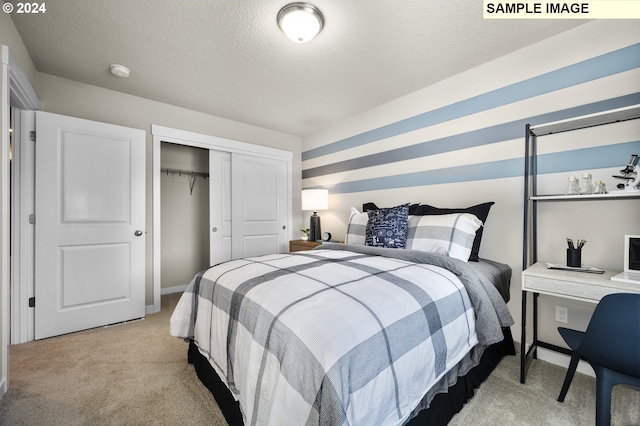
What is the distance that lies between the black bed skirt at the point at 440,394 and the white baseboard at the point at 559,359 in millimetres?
319

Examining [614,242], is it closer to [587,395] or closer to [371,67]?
[587,395]

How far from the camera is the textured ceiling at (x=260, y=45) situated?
5.65 ft

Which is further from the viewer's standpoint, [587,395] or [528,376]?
[528,376]

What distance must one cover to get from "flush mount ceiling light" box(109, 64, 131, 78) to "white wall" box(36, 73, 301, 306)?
0.45m

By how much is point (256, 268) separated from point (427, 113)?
7.41 feet

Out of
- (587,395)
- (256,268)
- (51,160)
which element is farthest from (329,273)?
(51,160)

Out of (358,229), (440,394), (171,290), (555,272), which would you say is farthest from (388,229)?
(171,290)

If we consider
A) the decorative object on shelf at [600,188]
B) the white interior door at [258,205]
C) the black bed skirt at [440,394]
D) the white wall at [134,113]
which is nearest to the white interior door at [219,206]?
the white interior door at [258,205]

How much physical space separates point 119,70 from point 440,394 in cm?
328

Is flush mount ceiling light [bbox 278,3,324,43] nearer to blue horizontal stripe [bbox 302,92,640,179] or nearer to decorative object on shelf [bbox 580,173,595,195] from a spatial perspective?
blue horizontal stripe [bbox 302,92,640,179]

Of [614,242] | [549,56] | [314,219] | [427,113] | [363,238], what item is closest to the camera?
[614,242]

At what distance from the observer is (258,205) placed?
3779 millimetres

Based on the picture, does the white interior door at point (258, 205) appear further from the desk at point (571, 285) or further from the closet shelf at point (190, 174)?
the desk at point (571, 285)

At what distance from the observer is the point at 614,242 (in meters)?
1.69
